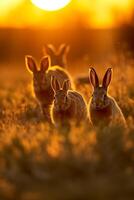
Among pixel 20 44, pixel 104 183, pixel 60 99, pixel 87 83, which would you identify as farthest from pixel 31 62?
pixel 20 44

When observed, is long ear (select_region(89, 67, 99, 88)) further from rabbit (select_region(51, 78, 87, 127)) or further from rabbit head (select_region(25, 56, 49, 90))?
rabbit head (select_region(25, 56, 49, 90))

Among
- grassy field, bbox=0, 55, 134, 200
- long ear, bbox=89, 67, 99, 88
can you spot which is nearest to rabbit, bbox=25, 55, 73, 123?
long ear, bbox=89, 67, 99, 88

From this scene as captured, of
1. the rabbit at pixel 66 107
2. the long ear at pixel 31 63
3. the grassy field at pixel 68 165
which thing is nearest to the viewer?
the grassy field at pixel 68 165

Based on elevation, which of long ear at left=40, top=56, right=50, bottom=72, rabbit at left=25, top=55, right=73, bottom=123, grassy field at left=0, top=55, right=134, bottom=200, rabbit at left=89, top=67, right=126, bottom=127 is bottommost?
grassy field at left=0, top=55, right=134, bottom=200

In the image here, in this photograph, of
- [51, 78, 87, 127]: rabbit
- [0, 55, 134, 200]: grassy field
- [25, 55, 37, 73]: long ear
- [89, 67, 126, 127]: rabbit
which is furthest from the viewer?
[25, 55, 37, 73]: long ear

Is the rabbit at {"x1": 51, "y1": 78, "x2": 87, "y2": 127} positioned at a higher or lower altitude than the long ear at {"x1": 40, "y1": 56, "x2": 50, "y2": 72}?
lower

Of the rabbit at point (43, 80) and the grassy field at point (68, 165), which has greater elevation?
the rabbit at point (43, 80)

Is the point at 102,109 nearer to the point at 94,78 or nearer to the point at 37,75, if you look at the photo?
the point at 94,78

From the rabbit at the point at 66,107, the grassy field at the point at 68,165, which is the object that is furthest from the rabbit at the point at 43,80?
the grassy field at the point at 68,165

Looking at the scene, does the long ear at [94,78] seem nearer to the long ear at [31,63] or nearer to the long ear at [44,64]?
the long ear at [31,63]

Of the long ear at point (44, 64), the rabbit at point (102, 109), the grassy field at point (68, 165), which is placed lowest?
the grassy field at point (68, 165)

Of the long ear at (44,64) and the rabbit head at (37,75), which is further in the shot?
the long ear at (44,64)
